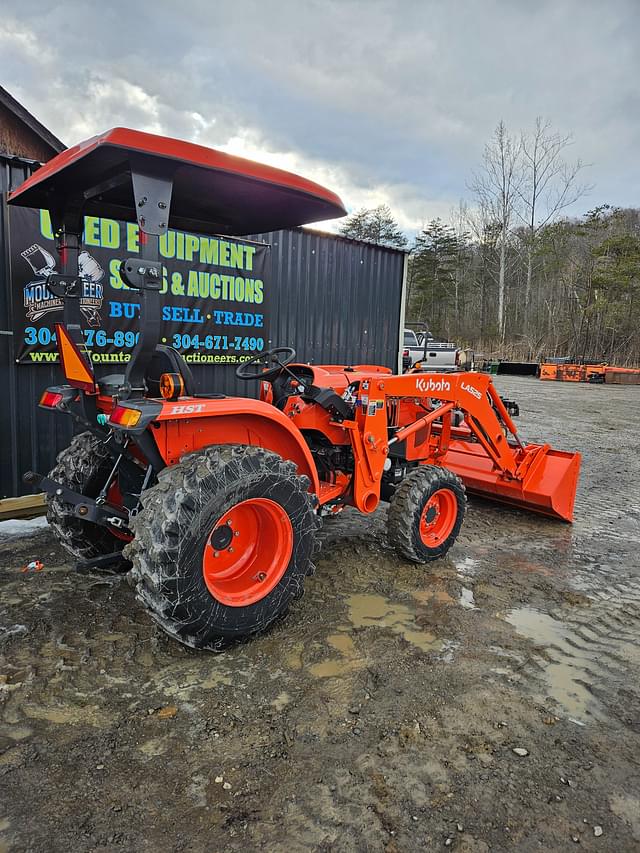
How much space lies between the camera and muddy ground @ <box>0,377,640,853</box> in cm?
172

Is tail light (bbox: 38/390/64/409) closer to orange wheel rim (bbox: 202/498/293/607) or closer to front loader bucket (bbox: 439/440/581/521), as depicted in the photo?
orange wheel rim (bbox: 202/498/293/607)

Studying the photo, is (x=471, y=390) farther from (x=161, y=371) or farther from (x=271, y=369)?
(x=161, y=371)

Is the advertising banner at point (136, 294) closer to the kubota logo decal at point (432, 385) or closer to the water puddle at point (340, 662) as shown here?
the kubota logo decal at point (432, 385)

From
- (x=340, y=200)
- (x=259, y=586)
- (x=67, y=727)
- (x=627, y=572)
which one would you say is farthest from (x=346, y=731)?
(x=627, y=572)

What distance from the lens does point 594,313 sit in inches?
1173

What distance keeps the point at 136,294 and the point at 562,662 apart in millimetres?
4491

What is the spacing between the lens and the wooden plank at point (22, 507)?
179 inches

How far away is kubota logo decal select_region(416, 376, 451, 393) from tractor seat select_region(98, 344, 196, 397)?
69.9 inches

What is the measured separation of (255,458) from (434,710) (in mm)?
1341

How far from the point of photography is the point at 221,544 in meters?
2.63

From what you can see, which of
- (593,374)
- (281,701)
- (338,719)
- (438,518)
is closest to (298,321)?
(438,518)

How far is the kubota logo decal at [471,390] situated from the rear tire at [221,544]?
186 cm

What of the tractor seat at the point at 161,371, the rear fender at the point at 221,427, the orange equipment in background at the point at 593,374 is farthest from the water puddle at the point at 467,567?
the orange equipment in background at the point at 593,374

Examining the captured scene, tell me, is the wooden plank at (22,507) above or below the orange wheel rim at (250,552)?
below
